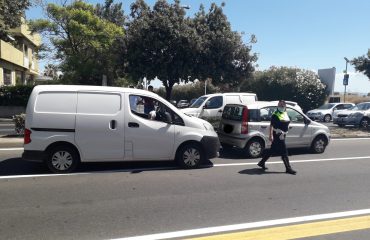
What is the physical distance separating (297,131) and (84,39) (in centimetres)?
2179

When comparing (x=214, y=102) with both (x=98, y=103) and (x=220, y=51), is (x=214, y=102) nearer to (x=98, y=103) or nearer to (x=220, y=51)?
(x=220, y=51)

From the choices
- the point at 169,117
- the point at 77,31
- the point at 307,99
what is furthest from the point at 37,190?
the point at 307,99

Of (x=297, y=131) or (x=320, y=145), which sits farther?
(x=320, y=145)

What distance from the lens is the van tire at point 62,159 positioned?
9.20m

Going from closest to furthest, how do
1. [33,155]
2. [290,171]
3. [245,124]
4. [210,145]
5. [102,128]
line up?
1. [33,155]
2. [102,128]
3. [290,171]
4. [210,145]
5. [245,124]

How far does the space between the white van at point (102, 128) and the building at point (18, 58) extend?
21966mm

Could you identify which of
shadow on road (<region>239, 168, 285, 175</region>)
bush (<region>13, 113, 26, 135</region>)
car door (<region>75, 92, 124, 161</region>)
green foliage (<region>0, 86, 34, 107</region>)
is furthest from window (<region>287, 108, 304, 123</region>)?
green foliage (<region>0, 86, 34, 107</region>)

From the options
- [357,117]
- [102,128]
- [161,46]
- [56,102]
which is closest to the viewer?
[56,102]

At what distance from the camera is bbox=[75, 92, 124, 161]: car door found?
9250 millimetres

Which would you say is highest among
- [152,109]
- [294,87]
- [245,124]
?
[294,87]

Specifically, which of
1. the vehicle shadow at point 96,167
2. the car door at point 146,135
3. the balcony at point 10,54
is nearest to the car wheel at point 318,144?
the vehicle shadow at point 96,167

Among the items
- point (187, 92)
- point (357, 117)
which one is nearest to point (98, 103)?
point (357, 117)

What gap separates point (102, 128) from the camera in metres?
9.32

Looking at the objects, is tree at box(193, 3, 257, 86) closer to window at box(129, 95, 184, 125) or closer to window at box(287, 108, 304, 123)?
window at box(287, 108, 304, 123)
